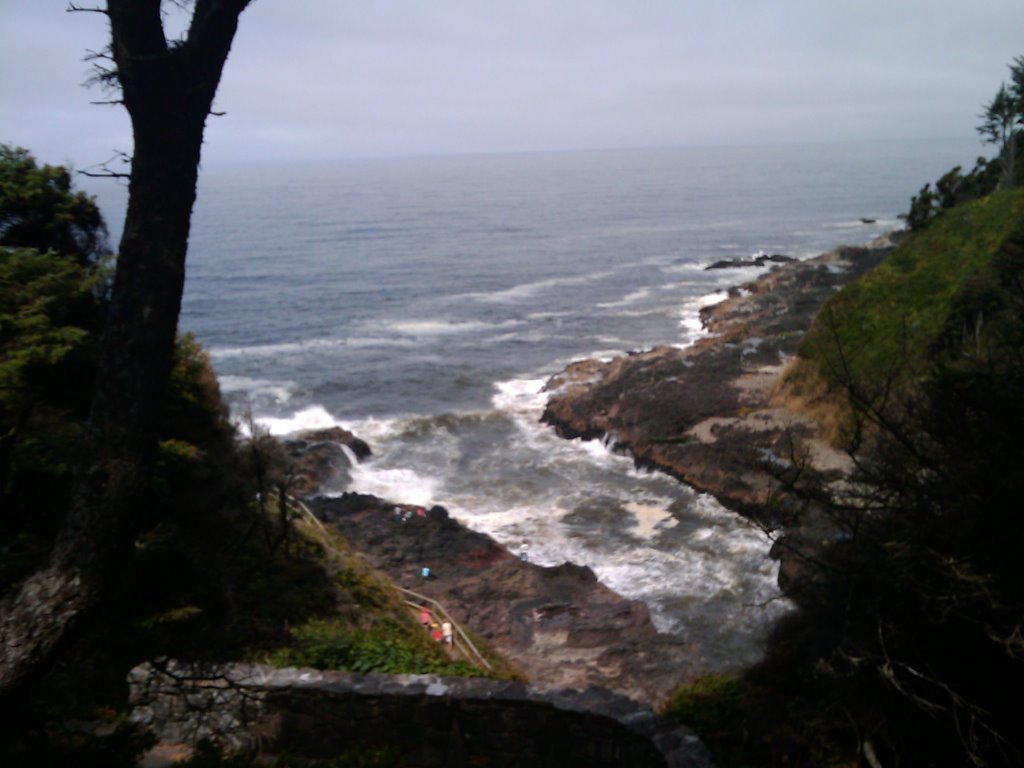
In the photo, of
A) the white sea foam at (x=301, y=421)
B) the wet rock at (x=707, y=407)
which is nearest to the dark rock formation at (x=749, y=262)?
the wet rock at (x=707, y=407)

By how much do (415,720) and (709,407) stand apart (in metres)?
21.5

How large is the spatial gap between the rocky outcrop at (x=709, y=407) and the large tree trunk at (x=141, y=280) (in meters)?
13.3

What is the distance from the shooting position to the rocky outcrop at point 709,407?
2166 centimetres

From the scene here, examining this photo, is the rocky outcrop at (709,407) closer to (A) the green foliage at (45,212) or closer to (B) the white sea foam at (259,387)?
(B) the white sea foam at (259,387)

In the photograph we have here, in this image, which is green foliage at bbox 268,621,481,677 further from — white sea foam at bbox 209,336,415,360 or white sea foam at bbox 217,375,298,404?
white sea foam at bbox 209,336,415,360

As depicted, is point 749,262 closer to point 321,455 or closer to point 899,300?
point 899,300

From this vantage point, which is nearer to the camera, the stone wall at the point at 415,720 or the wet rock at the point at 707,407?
the stone wall at the point at 415,720

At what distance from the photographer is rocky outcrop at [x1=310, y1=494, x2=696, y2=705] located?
1404cm

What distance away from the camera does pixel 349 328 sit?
46.7m

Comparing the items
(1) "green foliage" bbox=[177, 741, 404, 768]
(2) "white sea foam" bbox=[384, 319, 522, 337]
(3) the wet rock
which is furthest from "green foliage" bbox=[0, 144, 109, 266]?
(2) "white sea foam" bbox=[384, 319, 522, 337]

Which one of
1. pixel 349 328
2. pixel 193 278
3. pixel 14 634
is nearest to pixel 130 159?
pixel 14 634

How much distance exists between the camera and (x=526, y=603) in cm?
1653

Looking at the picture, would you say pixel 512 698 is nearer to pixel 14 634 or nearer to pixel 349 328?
pixel 14 634

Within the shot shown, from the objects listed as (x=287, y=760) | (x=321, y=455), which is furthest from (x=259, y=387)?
(x=287, y=760)
